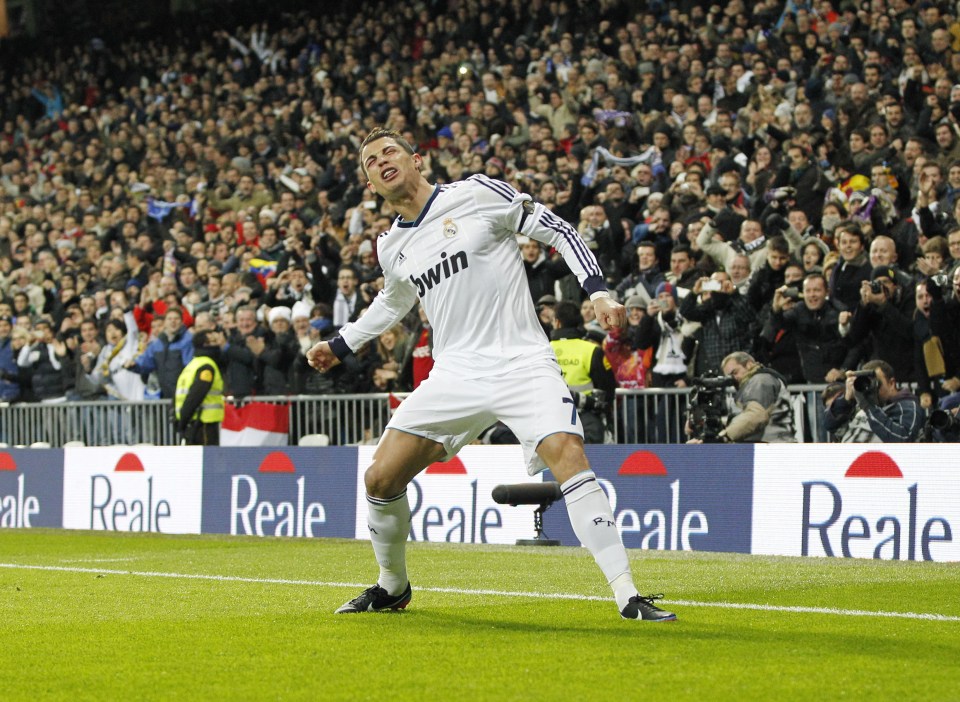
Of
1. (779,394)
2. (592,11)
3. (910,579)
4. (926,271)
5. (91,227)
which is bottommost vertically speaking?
(910,579)

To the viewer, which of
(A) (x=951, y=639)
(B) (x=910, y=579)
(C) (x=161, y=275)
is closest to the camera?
(A) (x=951, y=639)

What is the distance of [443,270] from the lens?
711 centimetres

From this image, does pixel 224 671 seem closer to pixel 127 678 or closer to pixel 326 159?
pixel 127 678

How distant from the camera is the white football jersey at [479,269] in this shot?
22.9 feet

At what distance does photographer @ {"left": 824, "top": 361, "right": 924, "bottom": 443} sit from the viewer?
1188 cm

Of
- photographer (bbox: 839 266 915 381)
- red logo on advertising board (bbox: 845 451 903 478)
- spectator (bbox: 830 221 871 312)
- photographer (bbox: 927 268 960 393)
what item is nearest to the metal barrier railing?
photographer (bbox: 839 266 915 381)

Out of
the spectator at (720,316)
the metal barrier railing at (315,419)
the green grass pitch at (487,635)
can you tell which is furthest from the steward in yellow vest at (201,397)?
the green grass pitch at (487,635)

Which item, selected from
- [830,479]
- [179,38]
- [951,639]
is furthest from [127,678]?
[179,38]

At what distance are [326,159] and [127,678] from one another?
1862cm

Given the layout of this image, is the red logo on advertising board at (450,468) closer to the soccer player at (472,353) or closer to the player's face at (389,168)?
the soccer player at (472,353)

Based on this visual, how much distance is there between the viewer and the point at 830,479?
1186 cm

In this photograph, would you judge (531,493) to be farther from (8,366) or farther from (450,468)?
(8,366)

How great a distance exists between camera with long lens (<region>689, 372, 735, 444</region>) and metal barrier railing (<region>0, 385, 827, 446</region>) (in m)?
0.82

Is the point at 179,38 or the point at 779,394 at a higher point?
the point at 179,38
